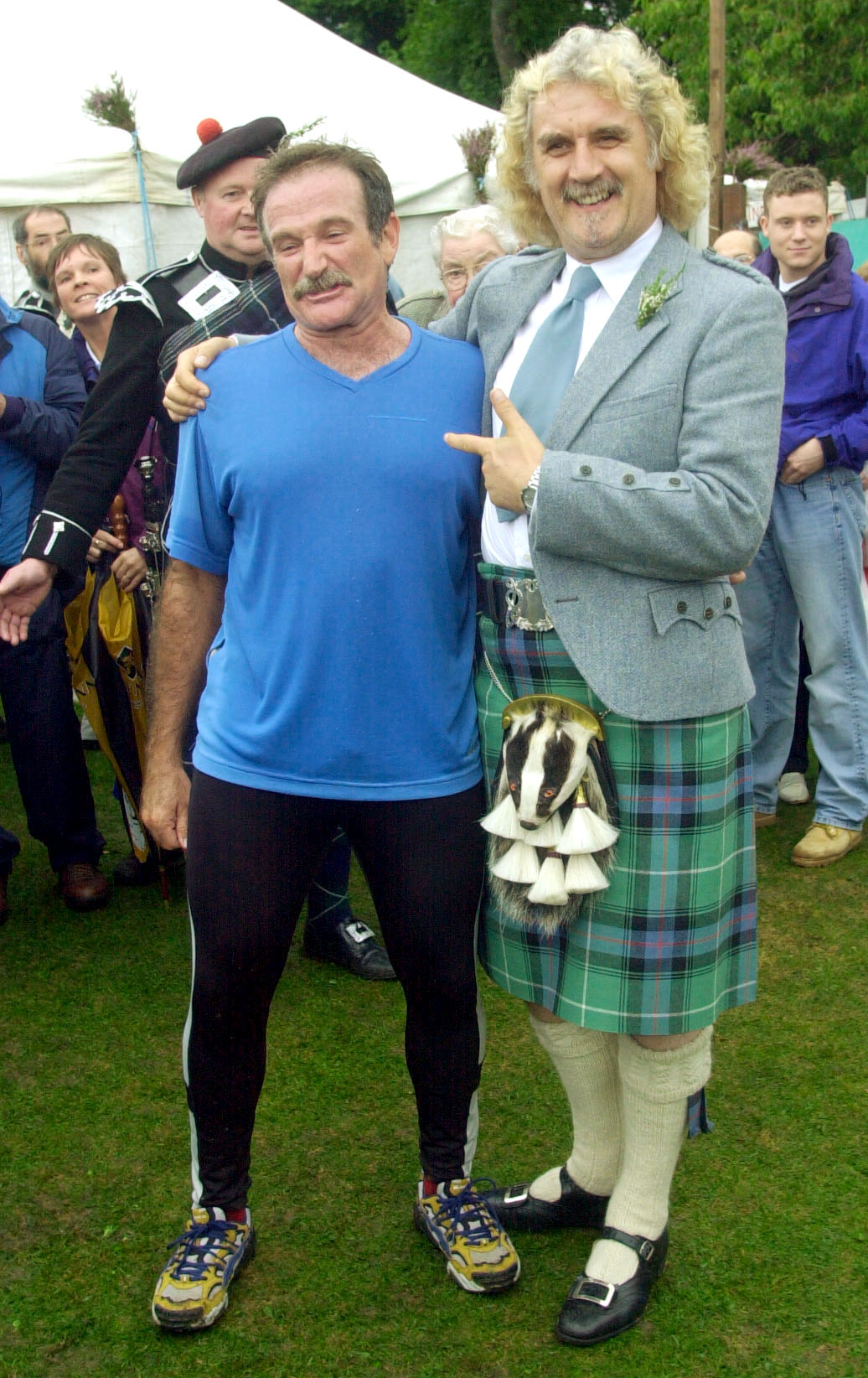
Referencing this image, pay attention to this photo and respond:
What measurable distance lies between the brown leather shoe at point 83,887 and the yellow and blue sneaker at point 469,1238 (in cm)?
191

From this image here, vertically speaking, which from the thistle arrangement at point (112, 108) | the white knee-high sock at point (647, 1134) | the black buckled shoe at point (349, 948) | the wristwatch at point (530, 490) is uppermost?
the thistle arrangement at point (112, 108)

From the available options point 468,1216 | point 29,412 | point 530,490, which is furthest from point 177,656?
point 29,412

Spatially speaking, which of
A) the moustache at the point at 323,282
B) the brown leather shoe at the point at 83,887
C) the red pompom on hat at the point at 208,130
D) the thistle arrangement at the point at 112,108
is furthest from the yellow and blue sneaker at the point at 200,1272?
the thistle arrangement at the point at 112,108

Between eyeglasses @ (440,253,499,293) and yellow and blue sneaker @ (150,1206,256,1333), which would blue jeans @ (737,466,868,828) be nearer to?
eyeglasses @ (440,253,499,293)

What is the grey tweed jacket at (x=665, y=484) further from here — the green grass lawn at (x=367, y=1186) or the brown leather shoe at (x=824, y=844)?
the brown leather shoe at (x=824, y=844)

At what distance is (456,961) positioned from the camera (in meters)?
2.15

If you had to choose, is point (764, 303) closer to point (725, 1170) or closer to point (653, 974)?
point (653, 974)

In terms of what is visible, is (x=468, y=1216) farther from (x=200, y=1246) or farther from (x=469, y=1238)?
(x=200, y=1246)

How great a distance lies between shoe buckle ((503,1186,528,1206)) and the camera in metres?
2.46

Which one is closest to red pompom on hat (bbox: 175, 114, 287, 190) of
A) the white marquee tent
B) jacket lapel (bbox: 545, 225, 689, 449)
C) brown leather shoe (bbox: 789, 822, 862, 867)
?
jacket lapel (bbox: 545, 225, 689, 449)

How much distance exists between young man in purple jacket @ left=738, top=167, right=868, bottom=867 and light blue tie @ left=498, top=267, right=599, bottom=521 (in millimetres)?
2255

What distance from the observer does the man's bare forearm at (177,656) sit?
2189mm

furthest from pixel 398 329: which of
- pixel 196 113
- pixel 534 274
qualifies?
pixel 196 113

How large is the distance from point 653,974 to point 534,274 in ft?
3.79
